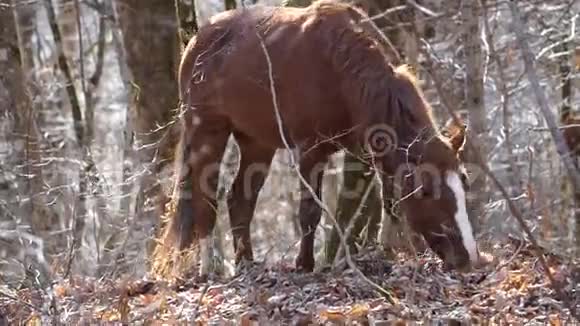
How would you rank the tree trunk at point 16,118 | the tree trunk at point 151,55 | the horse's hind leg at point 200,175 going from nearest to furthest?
the tree trunk at point 16,118, the horse's hind leg at point 200,175, the tree trunk at point 151,55

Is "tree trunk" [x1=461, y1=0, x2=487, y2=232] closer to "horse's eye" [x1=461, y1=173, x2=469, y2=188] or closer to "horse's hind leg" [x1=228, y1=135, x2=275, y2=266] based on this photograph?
"horse's eye" [x1=461, y1=173, x2=469, y2=188]

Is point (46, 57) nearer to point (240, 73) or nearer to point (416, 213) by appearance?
point (240, 73)

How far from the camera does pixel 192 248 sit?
7.20 m

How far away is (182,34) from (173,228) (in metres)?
2.05

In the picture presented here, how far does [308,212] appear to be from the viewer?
22.4ft

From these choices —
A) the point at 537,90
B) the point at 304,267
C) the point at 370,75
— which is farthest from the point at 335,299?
the point at 537,90

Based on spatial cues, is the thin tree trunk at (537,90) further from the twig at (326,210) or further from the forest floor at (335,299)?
the twig at (326,210)

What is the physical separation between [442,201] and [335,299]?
85 cm

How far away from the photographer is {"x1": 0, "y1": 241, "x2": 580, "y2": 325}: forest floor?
484cm

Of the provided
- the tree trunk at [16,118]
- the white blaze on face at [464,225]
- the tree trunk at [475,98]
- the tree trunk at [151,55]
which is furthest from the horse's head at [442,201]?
the tree trunk at [151,55]

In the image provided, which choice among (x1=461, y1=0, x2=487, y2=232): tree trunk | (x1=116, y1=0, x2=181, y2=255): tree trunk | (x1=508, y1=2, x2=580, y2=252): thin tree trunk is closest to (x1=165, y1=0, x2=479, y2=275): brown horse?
(x1=461, y1=0, x2=487, y2=232): tree trunk

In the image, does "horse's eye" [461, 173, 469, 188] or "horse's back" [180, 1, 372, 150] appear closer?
"horse's eye" [461, 173, 469, 188]

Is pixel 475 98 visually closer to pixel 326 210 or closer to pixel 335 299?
pixel 335 299

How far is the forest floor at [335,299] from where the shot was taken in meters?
4.84
